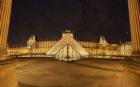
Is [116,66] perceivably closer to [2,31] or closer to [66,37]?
[2,31]

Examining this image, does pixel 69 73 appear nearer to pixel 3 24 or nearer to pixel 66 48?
pixel 3 24

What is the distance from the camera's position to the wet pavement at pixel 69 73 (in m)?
8.15

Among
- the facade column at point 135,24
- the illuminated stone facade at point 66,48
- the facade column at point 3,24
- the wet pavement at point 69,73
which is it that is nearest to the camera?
the facade column at point 3,24

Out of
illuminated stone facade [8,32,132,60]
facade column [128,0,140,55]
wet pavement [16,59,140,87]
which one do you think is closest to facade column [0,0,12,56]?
wet pavement [16,59,140,87]

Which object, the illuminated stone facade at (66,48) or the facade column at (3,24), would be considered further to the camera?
the illuminated stone facade at (66,48)

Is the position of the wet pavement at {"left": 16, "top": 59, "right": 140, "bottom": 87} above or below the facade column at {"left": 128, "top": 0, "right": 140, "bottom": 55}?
below

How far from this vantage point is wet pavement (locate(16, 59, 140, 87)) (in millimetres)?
8150

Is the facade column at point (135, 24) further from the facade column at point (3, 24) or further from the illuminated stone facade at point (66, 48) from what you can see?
the illuminated stone facade at point (66, 48)

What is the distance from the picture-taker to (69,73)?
29.9 ft

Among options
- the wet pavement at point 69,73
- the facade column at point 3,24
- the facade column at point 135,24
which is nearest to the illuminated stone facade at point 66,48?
the wet pavement at point 69,73

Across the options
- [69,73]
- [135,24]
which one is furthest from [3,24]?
[69,73]

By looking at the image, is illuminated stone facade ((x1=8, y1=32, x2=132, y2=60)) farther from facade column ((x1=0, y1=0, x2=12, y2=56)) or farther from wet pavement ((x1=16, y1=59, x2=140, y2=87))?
facade column ((x1=0, y1=0, x2=12, y2=56))

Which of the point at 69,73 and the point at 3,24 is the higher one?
the point at 3,24

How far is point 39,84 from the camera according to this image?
8.05m
